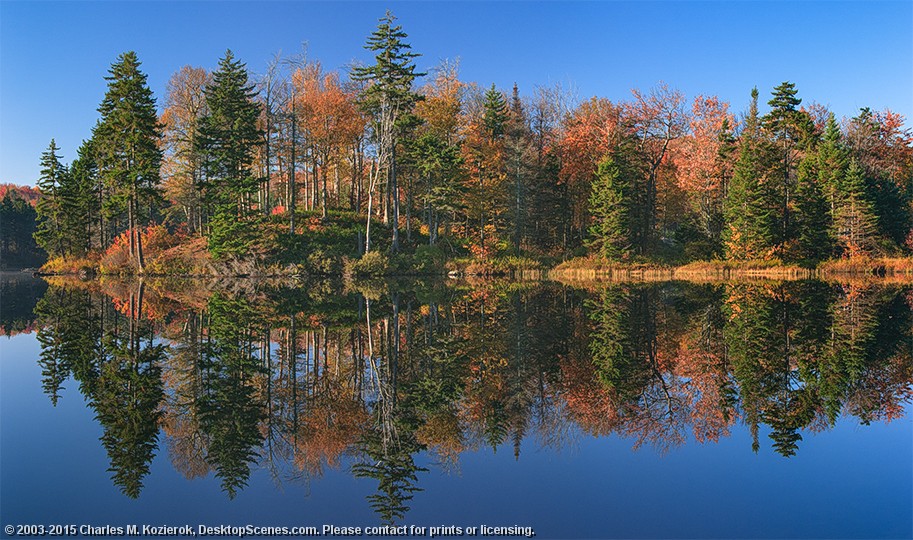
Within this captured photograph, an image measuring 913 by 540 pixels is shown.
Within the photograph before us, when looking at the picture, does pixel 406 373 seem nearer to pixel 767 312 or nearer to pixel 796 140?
pixel 767 312

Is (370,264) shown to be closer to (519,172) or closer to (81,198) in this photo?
(519,172)

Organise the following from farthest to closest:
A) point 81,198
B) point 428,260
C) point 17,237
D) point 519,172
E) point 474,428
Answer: point 17,237 < point 81,198 < point 519,172 < point 428,260 < point 474,428

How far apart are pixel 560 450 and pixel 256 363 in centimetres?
744

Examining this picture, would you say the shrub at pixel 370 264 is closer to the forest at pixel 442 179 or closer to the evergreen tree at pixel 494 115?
the forest at pixel 442 179

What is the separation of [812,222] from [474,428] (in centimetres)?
4503

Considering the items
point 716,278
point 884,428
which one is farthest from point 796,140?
point 884,428

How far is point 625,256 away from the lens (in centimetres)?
4534

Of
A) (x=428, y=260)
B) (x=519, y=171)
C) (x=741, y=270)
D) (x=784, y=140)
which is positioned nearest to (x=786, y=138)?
(x=784, y=140)

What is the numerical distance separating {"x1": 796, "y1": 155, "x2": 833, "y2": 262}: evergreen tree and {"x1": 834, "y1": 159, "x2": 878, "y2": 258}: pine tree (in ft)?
2.60

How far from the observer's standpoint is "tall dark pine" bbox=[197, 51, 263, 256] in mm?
41125

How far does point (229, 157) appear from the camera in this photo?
41.7 metres

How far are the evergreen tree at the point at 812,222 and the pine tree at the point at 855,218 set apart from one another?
2.60 ft

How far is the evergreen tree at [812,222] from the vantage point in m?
44.8

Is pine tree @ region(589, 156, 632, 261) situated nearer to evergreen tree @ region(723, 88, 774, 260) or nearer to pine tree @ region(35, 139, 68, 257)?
evergreen tree @ region(723, 88, 774, 260)
